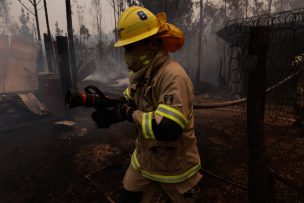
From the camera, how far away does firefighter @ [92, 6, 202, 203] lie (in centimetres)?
179

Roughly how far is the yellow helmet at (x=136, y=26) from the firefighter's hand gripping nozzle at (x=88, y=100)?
0.54m

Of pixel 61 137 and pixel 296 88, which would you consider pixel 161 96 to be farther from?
pixel 61 137

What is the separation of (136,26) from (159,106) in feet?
2.29

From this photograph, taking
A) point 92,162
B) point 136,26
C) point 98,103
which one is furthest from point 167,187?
point 92,162

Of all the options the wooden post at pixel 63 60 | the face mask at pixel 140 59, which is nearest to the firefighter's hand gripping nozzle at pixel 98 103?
the face mask at pixel 140 59

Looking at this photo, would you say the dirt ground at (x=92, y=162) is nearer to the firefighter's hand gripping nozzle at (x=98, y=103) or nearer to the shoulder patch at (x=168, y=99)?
the firefighter's hand gripping nozzle at (x=98, y=103)

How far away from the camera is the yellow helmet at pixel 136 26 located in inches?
77.7

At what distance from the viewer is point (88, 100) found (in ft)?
7.22

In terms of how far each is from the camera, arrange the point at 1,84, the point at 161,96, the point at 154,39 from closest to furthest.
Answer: the point at 161,96, the point at 154,39, the point at 1,84

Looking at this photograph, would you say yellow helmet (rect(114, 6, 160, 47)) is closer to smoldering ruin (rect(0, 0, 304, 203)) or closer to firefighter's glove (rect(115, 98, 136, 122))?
firefighter's glove (rect(115, 98, 136, 122))

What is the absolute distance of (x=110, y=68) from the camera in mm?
28672

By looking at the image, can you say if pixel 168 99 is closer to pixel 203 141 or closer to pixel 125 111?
pixel 125 111

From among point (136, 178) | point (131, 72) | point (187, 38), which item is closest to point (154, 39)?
point (131, 72)

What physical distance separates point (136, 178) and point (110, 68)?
89.1ft
